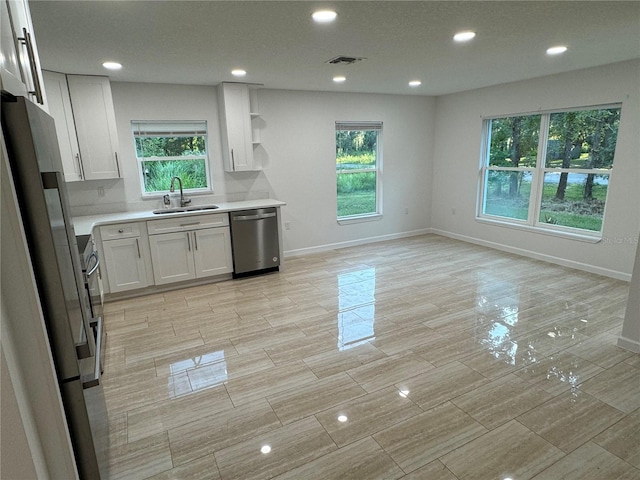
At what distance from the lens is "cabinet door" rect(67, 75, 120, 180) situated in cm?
384

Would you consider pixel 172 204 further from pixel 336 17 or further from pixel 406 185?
pixel 406 185

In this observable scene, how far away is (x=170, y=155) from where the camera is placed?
468 cm

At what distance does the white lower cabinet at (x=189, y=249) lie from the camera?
13.6ft

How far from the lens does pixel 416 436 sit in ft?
6.67

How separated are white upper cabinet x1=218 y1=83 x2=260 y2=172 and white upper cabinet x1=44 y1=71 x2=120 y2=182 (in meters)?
1.24

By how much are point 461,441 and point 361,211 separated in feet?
15.0

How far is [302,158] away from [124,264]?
2804 millimetres

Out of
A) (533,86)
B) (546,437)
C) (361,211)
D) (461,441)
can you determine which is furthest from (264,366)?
(533,86)

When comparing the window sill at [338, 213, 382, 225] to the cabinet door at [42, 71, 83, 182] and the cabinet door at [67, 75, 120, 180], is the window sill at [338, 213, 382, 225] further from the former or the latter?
the cabinet door at [42, 71, 83, 182]

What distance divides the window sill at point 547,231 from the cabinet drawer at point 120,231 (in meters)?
5.00

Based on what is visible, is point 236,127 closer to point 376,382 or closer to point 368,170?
point 368,170

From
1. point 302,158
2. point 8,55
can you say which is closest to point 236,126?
point 302,158

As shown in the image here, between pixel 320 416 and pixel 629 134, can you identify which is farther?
pixel 629 134

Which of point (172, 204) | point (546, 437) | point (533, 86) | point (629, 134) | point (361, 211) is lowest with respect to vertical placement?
point (546, 437)
